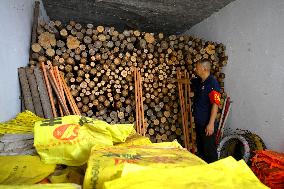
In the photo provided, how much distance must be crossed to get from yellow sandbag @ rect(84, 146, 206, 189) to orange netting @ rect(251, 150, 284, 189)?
2169 mm

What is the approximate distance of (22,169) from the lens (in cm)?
195

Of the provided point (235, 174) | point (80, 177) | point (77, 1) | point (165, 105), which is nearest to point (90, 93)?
point (165, 105)

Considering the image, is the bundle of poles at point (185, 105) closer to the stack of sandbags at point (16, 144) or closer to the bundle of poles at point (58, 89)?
the bundle of poles at point (58, 89)

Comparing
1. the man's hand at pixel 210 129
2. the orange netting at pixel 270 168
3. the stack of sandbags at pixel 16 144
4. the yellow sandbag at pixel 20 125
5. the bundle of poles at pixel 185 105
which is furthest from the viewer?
the bundle of poles at pixel 185 105

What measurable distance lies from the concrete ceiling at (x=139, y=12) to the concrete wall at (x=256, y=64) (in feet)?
1.88

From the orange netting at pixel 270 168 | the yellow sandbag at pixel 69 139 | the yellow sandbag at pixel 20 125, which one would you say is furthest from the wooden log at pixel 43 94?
the orange netting at pixel 270 168

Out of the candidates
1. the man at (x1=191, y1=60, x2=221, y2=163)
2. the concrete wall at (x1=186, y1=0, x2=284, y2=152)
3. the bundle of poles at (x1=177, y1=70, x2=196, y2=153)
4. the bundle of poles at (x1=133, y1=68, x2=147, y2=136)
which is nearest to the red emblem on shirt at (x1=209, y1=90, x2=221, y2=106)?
the man at (x1=191, y1=60, x2=221, y2=163)

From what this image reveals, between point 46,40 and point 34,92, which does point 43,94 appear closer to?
point 34,92

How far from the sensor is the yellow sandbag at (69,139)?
6.92ft

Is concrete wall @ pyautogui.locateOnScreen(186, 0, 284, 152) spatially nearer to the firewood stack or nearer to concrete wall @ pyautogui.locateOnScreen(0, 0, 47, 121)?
the firewood stack

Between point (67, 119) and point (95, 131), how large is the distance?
0.24 m

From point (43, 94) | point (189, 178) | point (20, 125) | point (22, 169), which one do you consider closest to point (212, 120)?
point (43, 94)

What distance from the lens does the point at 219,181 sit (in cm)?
118

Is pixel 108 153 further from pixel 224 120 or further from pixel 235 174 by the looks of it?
pixel 224 120
